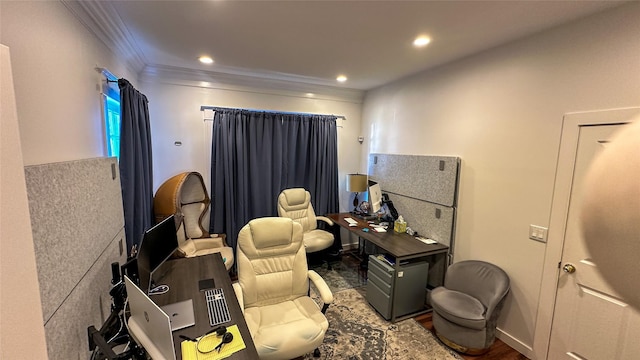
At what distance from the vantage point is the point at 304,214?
3.69m

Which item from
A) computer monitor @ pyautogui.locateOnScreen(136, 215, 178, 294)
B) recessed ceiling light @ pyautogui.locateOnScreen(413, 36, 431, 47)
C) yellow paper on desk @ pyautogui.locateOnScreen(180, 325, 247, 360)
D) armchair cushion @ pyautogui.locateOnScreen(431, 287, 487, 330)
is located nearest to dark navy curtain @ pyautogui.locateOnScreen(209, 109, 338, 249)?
computer monitor @ pyautogui.locateOnScreen(136, 215, 178, 294)

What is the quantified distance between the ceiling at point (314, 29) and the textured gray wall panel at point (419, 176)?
3.40 ft

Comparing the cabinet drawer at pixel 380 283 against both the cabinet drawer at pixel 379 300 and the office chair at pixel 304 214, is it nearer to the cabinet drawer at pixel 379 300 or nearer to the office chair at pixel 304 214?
the cabinet drawer at pixel 379 300

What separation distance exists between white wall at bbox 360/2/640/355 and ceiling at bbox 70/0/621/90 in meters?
0.15

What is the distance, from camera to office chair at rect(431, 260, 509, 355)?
212 cm

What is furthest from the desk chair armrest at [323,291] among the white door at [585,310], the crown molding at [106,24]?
the crown molding at [106,24]

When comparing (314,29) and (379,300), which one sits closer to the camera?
(314,29)

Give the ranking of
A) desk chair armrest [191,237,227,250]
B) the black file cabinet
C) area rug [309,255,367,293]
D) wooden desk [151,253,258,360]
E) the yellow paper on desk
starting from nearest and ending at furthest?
the yellow paper on desk
wooden desk [151,253,258,360]
the black file cabinet
desk chair armrest [191,237,227,250]
area rug [309,255,367,293]

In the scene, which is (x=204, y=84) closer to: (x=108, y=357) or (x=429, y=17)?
(x=429, y=17)

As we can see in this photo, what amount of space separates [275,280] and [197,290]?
57cm

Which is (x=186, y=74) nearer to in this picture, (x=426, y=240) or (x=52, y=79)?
(x=52, y=79)

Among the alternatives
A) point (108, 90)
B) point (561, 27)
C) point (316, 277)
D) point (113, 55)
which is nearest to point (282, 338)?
point (316, 277)

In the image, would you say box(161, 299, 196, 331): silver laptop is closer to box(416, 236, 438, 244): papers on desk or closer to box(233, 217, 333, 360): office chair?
box(233, 217, 333, 360): office chair

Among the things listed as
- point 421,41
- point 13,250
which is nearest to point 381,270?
point 421,41
